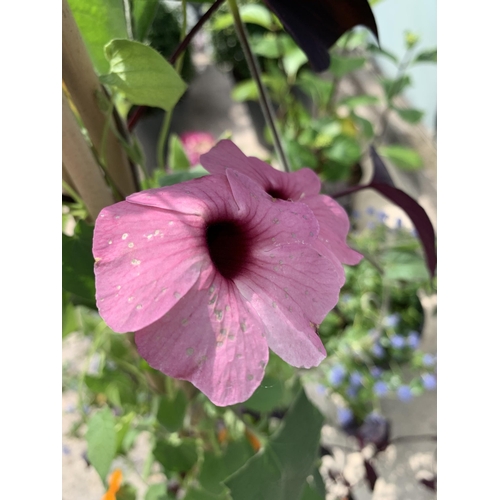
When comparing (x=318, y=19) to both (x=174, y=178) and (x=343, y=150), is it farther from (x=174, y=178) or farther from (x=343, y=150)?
(x=343, y=150)

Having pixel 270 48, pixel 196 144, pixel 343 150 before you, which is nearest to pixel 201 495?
pixel 196 144

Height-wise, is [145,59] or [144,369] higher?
[145,59]

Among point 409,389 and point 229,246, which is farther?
point 409,389

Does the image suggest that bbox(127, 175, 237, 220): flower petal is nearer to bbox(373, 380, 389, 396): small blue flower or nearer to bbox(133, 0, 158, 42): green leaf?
bbox(133, 0, 158, 42): green leaf

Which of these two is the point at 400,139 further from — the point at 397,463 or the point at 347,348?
the point at 397,463

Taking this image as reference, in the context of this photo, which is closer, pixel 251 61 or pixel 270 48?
pixel 251 61

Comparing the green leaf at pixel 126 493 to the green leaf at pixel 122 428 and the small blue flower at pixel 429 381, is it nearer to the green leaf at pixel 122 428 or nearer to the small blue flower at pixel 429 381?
the green leaf at pixel 122 428
